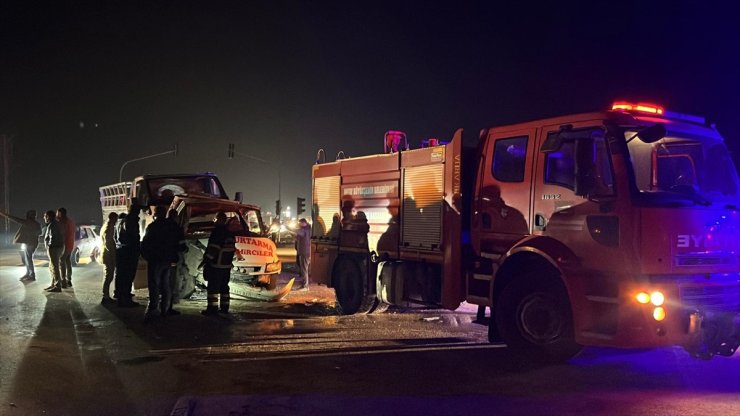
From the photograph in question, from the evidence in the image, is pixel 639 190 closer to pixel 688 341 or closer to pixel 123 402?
pixel 688 341

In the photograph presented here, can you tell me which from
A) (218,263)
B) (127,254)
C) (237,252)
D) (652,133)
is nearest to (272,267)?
(237,252)

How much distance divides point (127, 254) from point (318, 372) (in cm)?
595

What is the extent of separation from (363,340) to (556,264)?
2880mm

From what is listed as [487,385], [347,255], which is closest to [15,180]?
[347,255]

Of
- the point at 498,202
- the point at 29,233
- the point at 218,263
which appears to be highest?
the point at 498,202

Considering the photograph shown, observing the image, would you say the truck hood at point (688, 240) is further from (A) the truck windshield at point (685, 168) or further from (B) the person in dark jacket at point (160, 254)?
(B) the person in dark jacket at point (160, 254)

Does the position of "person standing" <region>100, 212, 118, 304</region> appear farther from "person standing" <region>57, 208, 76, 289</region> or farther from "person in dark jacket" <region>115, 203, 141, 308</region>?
"person standing" <region>57, 208, 76, 289</region>

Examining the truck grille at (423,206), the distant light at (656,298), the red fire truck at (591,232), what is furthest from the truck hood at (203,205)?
the distant light at (656,298)

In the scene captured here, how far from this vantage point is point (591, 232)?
6230 millimetres

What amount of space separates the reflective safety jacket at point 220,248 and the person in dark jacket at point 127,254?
1.71 metres

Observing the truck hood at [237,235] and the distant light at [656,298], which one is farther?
the truck hood at [237,235]

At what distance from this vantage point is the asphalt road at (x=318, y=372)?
17.4ft

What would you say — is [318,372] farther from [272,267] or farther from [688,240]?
[272,267]

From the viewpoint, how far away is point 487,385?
5.95 m
